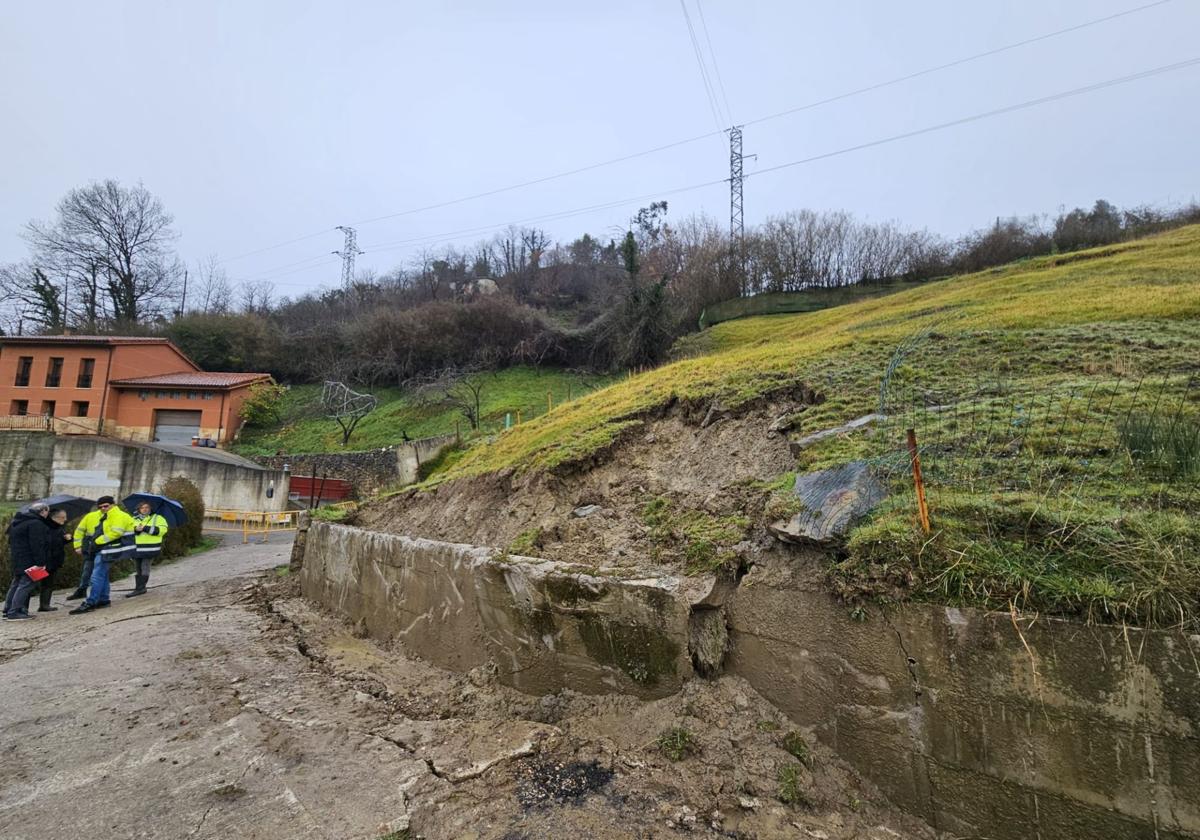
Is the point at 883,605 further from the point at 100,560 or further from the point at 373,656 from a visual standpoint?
the point at 100,560

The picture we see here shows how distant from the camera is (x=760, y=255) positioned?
3353cm

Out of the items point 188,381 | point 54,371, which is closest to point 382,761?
point 188,381

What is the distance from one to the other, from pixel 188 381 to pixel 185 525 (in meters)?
22.7

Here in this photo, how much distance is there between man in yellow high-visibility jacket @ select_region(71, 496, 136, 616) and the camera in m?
7.80

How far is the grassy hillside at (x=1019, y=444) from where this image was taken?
2.38 meters

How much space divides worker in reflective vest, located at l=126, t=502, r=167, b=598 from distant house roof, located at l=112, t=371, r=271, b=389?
84.7 feet

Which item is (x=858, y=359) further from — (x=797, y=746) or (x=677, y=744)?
(x=677, y=744)

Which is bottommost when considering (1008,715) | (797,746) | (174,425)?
(797,746)

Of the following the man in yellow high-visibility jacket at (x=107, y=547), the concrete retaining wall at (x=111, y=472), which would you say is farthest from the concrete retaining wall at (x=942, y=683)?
the concrete retaining wall at (x=111, y=472)

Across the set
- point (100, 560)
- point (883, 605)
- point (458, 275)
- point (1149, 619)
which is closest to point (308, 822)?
point (883, 605)

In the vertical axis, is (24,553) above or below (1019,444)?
below

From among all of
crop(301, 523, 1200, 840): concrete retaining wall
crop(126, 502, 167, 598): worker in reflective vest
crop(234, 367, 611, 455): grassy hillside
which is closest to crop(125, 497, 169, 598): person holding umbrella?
crop(126, 502, 167, 598): worker in reflective vest

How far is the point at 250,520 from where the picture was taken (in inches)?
822

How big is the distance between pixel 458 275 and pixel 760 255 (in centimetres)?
2945
